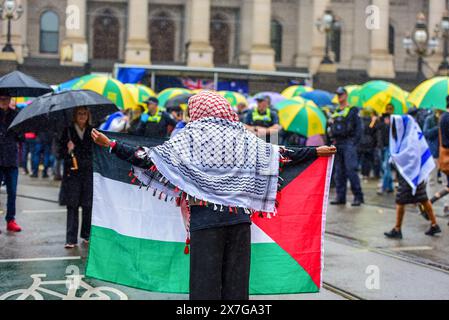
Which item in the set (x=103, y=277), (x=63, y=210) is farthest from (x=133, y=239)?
(x=63, y=210)

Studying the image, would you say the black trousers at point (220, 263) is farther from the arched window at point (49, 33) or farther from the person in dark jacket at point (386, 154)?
the arched window at point (49, 33)

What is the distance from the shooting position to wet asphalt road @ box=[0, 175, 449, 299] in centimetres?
805

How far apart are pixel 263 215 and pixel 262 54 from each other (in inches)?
1782

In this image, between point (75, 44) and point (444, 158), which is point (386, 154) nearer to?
point (444, 158)

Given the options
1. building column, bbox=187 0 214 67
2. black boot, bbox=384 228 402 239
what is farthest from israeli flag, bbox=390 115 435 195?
building column, bbox=187 0 214 67

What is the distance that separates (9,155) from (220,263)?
6.38 meters

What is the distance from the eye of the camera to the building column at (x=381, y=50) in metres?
52.9

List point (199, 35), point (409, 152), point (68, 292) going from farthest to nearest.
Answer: point (199, 35) → point (409, 152) → point (68, 292)

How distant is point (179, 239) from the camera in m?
6.68

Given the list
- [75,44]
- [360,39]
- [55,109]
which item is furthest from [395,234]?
[360,39]

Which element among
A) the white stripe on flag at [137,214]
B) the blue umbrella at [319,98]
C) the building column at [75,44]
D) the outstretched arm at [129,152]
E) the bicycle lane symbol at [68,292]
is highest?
the building column at [75,44]

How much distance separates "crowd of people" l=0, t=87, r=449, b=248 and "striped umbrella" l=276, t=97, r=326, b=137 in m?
0.27

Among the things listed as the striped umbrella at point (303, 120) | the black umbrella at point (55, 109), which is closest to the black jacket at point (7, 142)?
the black umbrella at point (55, 109)
